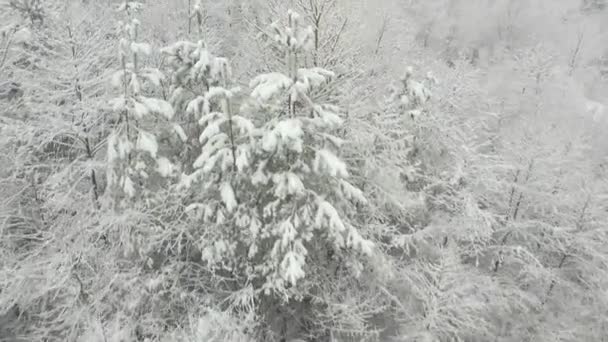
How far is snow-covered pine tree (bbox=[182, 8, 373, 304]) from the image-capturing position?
7.29 meters

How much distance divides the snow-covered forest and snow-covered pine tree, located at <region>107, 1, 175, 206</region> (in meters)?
0.05

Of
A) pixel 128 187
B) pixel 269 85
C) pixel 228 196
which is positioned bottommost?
pixel 128 187

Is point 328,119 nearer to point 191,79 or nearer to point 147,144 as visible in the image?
point 191,79

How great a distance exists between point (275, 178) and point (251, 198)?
96cm

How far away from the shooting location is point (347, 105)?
10.7 m

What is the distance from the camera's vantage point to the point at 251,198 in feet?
26.9

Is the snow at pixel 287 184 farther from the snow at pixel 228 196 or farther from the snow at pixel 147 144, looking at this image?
the snow at pixel 147 144

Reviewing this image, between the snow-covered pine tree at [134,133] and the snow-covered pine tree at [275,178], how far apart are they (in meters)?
1.02

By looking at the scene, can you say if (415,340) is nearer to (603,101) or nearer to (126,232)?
(126,232)

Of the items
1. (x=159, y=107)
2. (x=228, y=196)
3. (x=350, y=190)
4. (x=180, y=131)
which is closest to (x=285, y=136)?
(x=228, y=196)

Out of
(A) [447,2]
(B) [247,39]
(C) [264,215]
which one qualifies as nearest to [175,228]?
(C) [264,215]

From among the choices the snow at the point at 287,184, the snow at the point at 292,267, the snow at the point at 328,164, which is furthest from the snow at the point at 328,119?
the snow at the point at 292,267

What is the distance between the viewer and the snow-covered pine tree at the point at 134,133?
7902 mm

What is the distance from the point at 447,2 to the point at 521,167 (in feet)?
139
